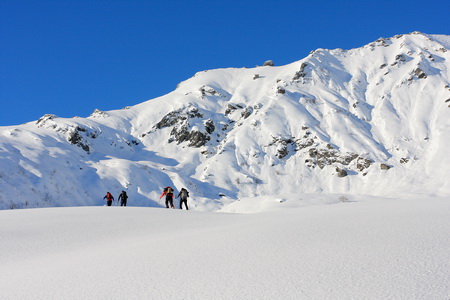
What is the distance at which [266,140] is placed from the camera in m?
67.2

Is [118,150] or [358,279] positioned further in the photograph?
[118,150]

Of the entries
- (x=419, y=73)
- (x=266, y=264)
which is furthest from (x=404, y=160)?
(x=266, y=264)

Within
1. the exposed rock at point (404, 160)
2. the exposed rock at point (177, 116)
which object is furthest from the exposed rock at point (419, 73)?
the exposed rock at point (177, 116)

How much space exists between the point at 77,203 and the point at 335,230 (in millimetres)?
43448

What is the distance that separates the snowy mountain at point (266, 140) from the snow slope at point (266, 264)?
37898mm

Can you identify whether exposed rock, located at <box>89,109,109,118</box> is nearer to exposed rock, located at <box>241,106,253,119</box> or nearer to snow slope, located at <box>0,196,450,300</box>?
exposed rock, located at <box>241,106,253,119</box>

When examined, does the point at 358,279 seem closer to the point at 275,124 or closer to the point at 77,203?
the point at 77,203

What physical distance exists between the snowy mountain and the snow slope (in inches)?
1492

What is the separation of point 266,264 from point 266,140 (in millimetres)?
63478

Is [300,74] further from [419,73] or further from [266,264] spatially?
[266,264]

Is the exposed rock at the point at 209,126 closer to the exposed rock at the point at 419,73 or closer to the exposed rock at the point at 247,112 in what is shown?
the exposed rock at the point at 247,112

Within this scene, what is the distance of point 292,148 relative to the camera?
66000 millimetres

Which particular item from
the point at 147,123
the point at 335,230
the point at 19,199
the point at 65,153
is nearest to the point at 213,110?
the point at 147,123

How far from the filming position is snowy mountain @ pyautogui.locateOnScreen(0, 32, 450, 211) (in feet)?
162
